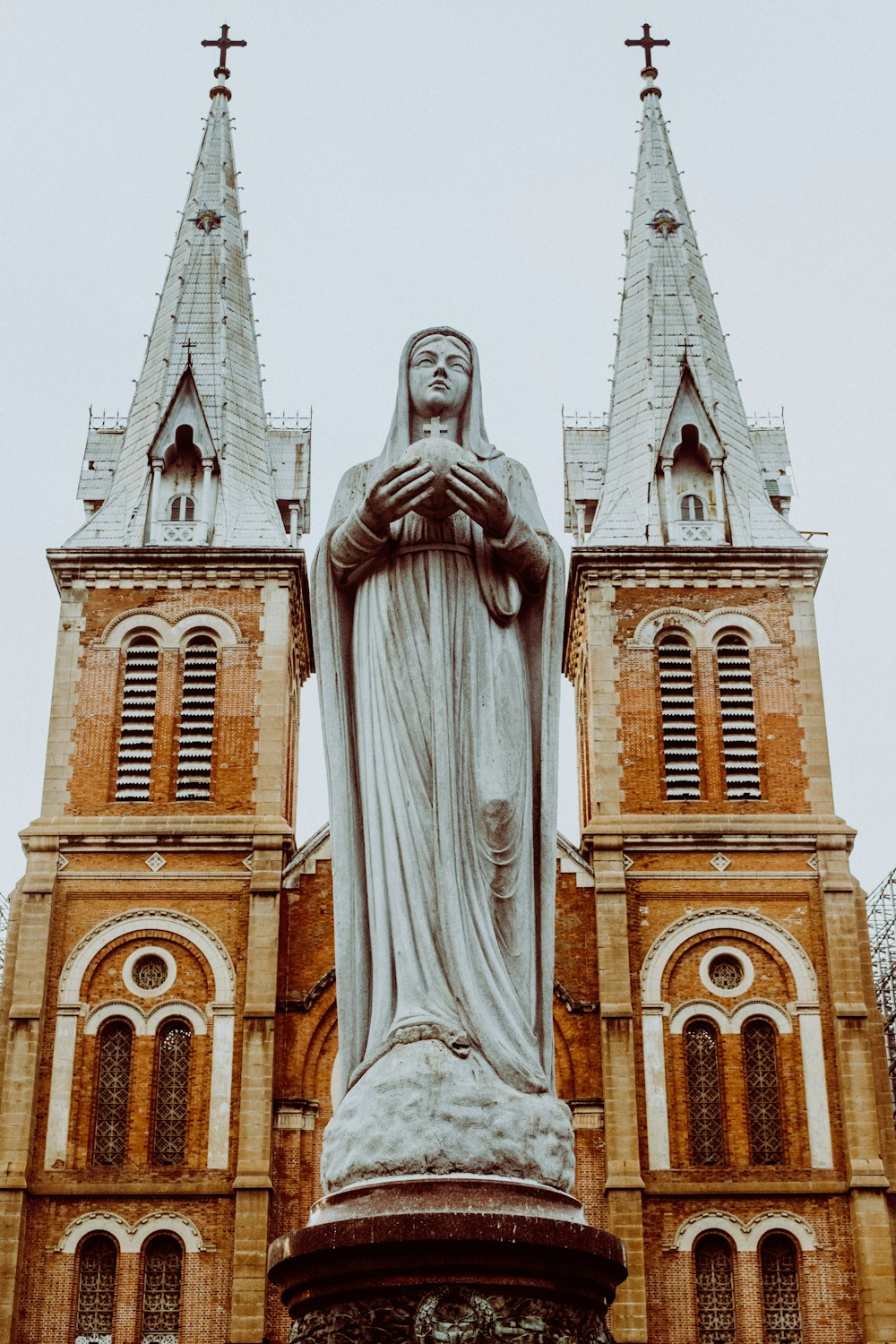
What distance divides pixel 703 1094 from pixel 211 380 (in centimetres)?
1494

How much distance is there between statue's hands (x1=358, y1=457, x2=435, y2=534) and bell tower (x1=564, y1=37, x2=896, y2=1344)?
2080cm

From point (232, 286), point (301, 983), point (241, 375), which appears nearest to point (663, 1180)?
point (301, 983)

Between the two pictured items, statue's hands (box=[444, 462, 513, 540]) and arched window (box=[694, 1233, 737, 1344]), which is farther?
arched window (box=[694, 1233, 737, 1344])

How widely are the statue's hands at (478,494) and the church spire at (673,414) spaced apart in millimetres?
24971

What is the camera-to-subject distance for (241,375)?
33.6m

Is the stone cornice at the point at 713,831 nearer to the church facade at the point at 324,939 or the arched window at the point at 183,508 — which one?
the church facade at the point at 324,939

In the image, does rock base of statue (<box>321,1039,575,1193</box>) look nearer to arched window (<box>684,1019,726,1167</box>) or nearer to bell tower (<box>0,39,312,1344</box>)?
bell tower (<box>0,39,312,1344</box>)

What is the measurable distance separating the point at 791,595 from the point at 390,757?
24.8 meters

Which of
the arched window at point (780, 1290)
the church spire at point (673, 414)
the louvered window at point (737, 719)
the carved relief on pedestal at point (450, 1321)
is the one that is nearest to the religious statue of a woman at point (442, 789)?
the carved relief on pedestal at point (450, 1321)

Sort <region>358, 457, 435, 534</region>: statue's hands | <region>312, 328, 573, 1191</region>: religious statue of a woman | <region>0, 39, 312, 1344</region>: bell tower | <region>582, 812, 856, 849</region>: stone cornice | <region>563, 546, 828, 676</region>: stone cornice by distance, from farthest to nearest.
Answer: <region>563, 546, 828, 676</region>: stone cornice, <region>582, 812, 856, 849</region>: stone cornice, <region>0, 39, 312, 1344</region>: bell tower, <region>358, 457, 435, 534</region>: statue's hands, <region>312, 328, 573, 1191</region>: religious statue of a woman

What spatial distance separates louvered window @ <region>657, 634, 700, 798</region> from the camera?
93.1 feet

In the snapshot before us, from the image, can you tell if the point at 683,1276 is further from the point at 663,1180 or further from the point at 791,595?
the point at 791,595

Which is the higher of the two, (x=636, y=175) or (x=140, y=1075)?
(x=636, y=175)

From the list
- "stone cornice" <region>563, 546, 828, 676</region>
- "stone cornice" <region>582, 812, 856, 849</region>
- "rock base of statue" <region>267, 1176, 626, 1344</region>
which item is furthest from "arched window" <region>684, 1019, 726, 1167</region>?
"rock base of statue" <region>267, 1176, 626, 1344</region>
